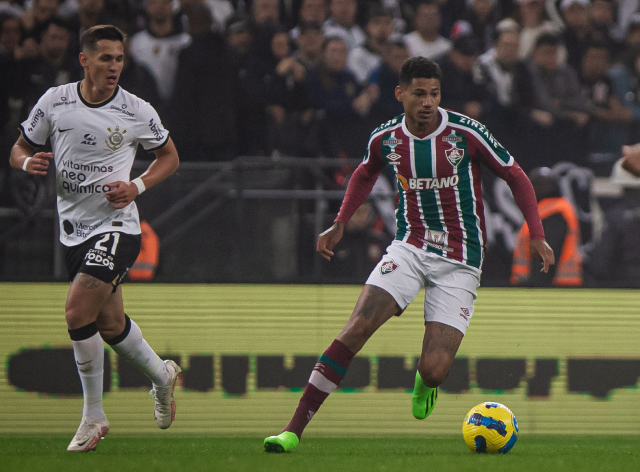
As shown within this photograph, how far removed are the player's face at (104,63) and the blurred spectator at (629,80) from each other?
6882 mm

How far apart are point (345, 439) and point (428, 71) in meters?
2.91

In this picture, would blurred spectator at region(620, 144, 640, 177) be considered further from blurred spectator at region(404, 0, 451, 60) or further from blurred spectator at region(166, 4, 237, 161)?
blurred spectator at region(404, 0, 451, 60)

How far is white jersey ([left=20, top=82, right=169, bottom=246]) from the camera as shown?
5066 mm

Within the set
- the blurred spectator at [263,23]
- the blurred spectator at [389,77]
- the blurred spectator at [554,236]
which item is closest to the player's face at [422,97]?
the blurred spectator at [554,236]

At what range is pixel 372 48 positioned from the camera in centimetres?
1012

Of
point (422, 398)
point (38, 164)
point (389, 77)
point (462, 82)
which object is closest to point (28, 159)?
point (38, 164)

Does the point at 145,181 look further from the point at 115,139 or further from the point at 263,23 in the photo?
the point at 263,23

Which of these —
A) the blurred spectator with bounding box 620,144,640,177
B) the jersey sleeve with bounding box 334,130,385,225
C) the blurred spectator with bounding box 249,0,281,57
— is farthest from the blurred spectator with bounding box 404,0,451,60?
the blurred spectator with bounding box 620,144,640,177

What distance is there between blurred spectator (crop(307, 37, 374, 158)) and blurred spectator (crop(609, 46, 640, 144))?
3116mm

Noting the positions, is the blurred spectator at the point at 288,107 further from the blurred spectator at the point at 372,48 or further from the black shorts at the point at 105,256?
the black shorts at the point at 105,256

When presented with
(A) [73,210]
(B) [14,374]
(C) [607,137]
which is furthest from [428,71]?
(C) [607,137]

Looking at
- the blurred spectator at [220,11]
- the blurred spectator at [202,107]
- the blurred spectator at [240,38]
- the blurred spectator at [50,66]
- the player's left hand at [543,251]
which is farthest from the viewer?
the blurred spectator at [220,11]

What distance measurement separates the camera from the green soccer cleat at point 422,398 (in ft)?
17.1

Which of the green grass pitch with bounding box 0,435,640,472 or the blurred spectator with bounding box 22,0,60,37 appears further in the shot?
the blurred spectator with bounding box 22,0,60,37
